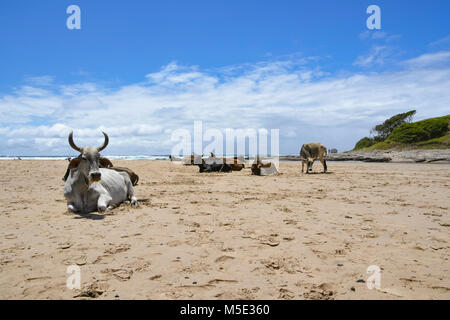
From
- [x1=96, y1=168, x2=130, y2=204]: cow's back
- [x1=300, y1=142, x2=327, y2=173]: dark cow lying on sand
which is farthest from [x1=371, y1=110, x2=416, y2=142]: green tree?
[x1=96, y1=168, x2=130, y2=204]: cow's back

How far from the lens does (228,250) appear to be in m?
3.98

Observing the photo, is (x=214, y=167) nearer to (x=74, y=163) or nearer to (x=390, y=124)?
(x=74, y=163)

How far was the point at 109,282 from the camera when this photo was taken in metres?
3.00

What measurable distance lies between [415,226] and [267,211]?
9.06ft

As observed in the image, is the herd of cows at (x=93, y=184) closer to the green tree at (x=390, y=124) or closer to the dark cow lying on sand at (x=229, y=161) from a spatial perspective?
the dark cow lying on sand at (x=229, y=161)

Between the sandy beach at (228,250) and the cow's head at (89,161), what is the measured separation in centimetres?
86

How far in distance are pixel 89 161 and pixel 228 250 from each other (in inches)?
140

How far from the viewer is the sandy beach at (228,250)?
2.88 m

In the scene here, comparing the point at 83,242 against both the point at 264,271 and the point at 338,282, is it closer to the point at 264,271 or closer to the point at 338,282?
the point at 264,271

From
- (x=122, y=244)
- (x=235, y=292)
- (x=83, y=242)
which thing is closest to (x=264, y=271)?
(x=235, y=292)

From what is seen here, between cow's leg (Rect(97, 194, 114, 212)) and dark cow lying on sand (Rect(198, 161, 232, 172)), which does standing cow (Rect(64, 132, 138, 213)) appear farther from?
dark cow lying on sand (Rect(198, 161, 232, 172))

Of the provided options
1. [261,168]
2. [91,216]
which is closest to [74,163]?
[91,216]

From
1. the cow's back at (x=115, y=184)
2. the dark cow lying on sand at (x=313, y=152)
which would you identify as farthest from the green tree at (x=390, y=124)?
the cow's back at (x=115, y=184)

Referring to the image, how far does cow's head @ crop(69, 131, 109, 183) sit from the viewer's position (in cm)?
565
